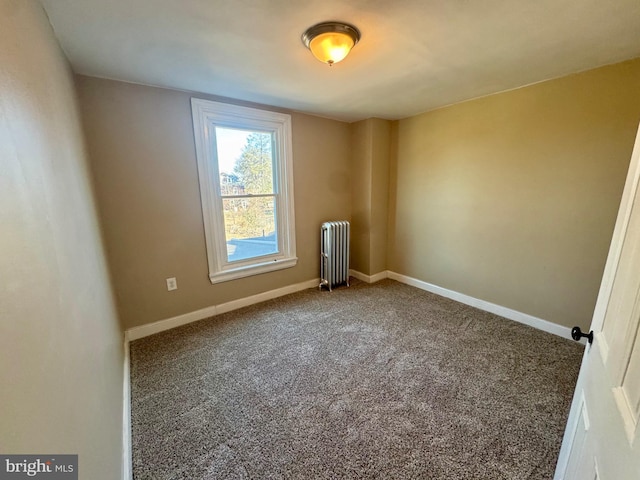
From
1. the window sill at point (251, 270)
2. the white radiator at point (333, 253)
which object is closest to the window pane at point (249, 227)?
the window sill at point (251, 270)

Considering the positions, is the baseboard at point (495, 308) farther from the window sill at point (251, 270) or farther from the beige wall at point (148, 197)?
the beige wall at point (148, 197)

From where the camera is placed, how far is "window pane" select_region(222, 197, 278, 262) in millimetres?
2891

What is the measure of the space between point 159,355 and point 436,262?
306cm

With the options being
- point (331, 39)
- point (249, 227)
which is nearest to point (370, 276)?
point (249, 227)

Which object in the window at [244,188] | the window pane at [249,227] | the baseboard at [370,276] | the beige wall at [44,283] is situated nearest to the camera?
the beige wall at [44,283]

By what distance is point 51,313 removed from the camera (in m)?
0.73

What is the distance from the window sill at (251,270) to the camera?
2838 mm

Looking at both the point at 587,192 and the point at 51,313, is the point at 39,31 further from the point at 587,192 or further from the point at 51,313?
the point at 587,192

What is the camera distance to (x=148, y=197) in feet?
7.75

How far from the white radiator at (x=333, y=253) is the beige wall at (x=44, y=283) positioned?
2409mm

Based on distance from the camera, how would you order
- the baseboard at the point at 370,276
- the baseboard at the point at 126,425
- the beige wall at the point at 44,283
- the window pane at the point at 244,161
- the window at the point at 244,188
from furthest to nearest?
the baseboard at the point at 370,276 < the window pane at the point at 244,161 < the window at the point at 244,188 < the baseboard at the point at 126,425 < the beige wall at the point at 44,283

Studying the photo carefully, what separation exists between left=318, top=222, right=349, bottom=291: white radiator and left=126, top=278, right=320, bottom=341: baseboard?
25cm

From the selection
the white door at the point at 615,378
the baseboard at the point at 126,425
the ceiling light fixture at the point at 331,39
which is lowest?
the baseboard at the point at 126,425

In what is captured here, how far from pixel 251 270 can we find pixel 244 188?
926mm
